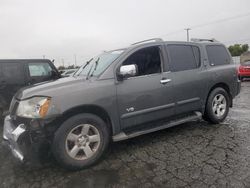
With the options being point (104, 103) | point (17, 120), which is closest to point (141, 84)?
point (104, 103)

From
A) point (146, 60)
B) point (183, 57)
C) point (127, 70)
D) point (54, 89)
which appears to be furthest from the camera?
point (183, 57)

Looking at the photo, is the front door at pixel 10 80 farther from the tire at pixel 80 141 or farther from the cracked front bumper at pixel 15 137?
the tire at pixel 80 141

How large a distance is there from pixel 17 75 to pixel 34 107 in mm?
3641

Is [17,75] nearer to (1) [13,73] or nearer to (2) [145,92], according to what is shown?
(1) [13,73]

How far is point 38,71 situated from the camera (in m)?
6.82

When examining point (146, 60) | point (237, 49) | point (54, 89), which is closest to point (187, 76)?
point (146, 60)

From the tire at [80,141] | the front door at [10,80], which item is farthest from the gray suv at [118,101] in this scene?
the front door at [10,80]

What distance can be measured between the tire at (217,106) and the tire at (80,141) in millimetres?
2516

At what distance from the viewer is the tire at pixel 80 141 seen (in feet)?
10.7

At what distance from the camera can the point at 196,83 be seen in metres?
4.74

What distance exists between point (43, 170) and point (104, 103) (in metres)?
1.33

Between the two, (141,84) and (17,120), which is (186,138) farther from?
(17,120)

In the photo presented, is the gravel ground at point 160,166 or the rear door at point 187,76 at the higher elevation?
the rear door at point 187,76

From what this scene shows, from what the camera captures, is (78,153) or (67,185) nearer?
(67,185)
